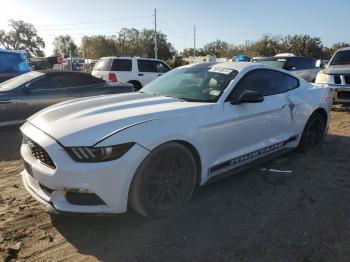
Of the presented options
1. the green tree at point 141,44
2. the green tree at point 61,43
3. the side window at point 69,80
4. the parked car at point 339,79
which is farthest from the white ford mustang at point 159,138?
the green tree at point 61,43

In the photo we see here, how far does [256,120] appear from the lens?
15.7 feet

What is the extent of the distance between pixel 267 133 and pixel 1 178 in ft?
11.9

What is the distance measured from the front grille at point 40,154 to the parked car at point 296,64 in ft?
40.0

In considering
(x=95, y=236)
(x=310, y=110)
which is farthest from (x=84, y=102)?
(x=310, y=110)

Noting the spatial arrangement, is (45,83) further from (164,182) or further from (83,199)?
(83,199)

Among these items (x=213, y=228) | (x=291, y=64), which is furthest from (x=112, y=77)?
(x=213, y=228)

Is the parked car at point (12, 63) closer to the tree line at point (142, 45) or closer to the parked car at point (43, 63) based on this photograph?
the parked car at point (43, 63)

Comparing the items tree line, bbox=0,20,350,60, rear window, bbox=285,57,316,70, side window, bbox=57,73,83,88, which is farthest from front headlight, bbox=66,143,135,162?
tree line, bbox=0,20,350,60

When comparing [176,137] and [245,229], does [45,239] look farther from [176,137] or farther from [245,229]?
[245,229]

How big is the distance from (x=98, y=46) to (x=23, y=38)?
25439 millimetres

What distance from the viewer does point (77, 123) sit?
3555mm

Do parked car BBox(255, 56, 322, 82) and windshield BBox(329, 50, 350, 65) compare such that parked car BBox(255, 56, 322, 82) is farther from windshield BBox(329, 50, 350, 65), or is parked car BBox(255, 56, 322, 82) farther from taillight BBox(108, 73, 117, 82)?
taillight BBox(108, 73, 117, 82)

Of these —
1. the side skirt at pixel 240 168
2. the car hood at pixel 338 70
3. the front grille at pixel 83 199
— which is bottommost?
the side skirt at pixel 240 168

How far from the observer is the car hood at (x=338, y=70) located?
421 inches
